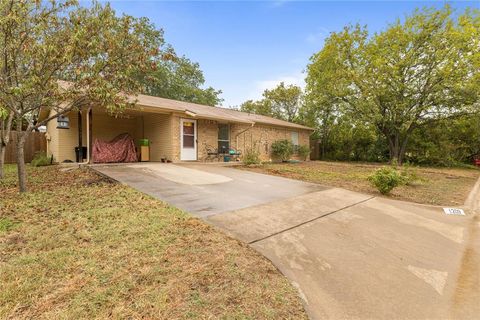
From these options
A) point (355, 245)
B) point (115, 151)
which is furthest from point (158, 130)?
point (355, 245)

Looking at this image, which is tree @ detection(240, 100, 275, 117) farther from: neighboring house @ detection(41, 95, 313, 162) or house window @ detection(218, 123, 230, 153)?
house window @ detection(218, 123, 230, 153)

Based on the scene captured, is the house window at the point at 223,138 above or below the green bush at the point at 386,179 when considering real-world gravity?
above

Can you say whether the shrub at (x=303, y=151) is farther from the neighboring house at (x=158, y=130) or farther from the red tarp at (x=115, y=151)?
the red tarp at (x=115, y=151)

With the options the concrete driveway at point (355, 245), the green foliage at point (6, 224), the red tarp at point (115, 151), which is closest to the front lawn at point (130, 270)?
the green foliage at point (6, 224)

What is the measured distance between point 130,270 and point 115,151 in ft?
30.3

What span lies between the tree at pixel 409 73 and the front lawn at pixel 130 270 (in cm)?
1739

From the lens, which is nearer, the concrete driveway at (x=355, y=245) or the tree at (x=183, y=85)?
the concrete driveway at (x=355, y=245)

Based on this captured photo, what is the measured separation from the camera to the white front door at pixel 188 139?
11664 millimetres

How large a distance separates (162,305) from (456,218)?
20.1ft

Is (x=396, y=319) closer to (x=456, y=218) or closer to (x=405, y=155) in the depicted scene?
(x=456, y=218)

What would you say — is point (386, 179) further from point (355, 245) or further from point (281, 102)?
point (281, 102)

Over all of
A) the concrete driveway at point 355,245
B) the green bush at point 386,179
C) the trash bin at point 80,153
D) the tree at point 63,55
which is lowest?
the concrete driveway at point 355,245

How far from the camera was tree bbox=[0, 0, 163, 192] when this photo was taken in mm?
4875

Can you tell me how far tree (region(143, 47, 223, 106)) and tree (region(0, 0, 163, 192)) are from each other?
1991cm
